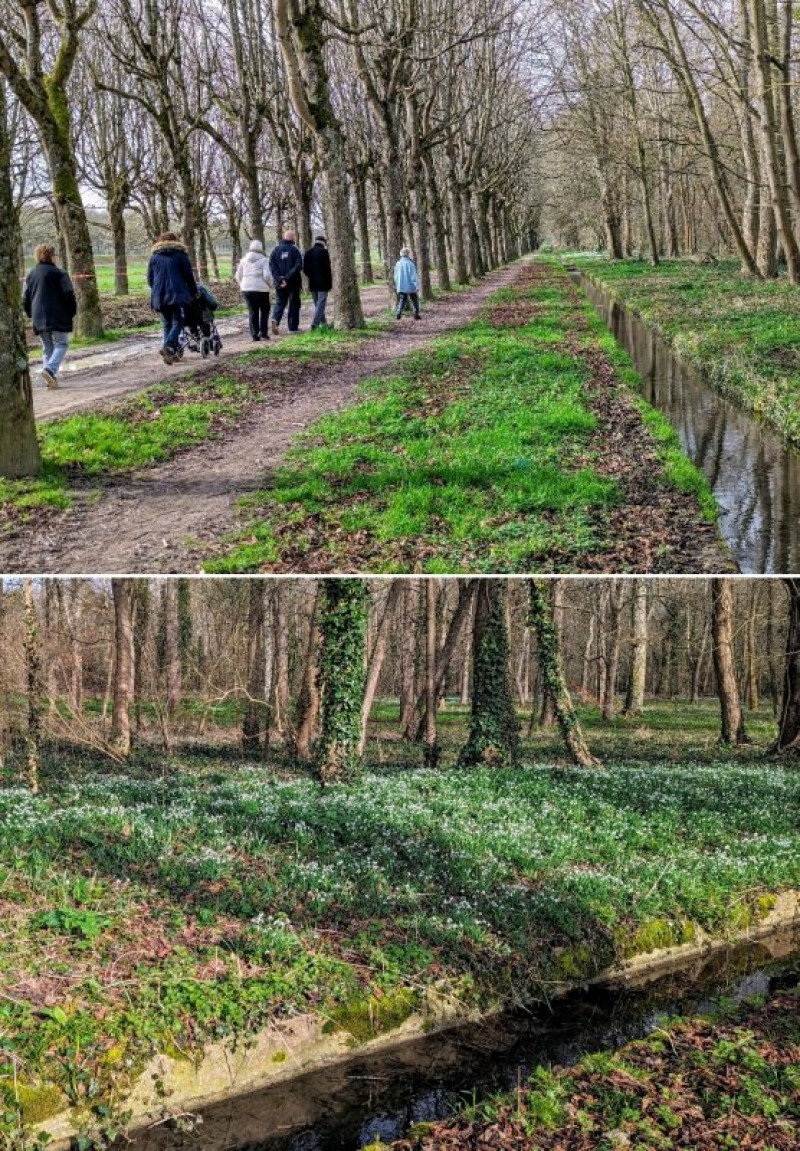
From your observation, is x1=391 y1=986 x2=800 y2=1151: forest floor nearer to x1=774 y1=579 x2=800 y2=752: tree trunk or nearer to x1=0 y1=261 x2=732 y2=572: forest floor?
x1=0 y1=261 x2=732 y2=572: forest floor

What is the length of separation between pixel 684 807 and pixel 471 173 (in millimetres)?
40092

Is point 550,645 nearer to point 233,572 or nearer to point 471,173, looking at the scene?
point 233,572

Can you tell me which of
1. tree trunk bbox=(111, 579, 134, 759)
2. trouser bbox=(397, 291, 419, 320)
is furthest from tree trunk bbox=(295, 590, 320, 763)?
trouser bbox=(397, 291, 419, 320)

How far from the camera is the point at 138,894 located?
8.98 meters

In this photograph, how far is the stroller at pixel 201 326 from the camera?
20625 mm

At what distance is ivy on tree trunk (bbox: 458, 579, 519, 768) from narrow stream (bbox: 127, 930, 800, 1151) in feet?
18.7

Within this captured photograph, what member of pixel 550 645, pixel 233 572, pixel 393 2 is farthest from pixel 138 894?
pixel 393 2

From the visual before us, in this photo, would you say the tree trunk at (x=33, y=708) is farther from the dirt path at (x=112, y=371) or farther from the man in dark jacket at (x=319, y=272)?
the man in dark jacket at (x=319, y=272)

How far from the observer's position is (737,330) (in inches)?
926

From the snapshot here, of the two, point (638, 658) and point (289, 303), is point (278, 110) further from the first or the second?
point (638, 658)

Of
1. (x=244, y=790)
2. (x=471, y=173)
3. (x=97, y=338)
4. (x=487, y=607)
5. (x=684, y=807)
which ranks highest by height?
(x=471, y=173)

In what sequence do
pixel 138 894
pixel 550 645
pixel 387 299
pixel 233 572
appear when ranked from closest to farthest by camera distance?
pixel 138 894 → pixel 233 572 → pixel 550 645 → pixel 387 299

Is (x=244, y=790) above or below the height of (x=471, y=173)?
below

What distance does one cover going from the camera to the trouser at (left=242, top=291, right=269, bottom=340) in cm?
2369
